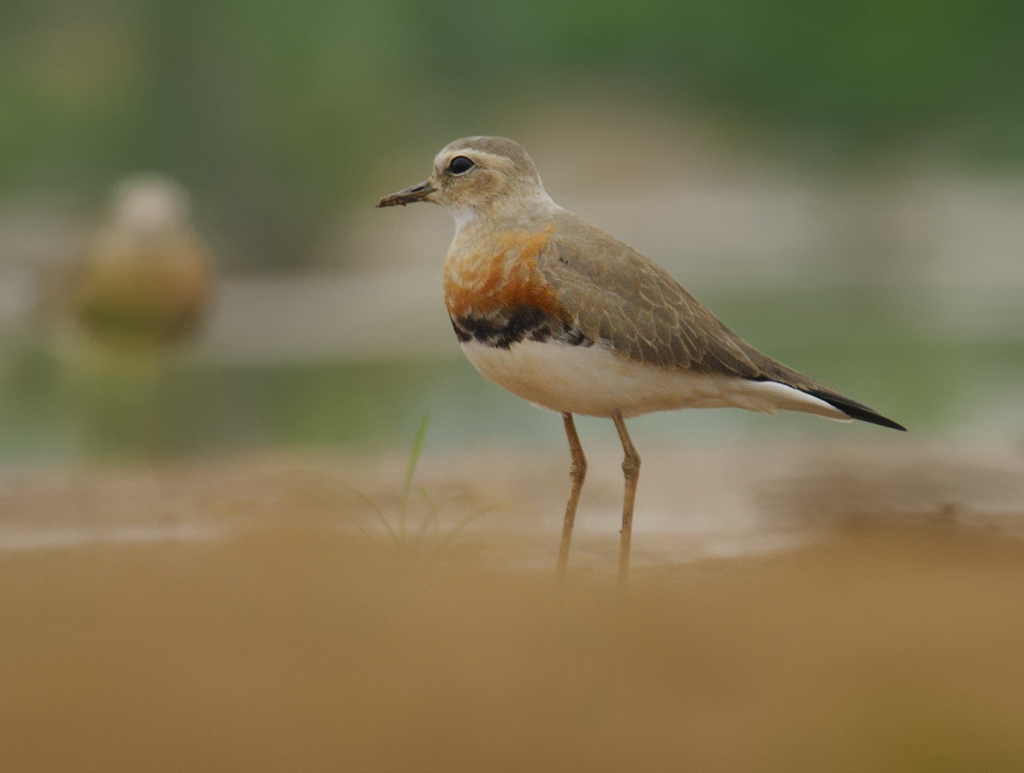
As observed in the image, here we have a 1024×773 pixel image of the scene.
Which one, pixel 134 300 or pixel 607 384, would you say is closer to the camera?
pixel 607 384

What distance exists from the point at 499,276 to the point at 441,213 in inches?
427

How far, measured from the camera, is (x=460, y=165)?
305cm

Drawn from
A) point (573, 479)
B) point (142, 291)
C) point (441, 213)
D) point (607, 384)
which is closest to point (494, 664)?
point (607, 384)

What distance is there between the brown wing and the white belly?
22 millimetres

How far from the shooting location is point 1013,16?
588 inches

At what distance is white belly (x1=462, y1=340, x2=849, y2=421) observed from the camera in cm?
280

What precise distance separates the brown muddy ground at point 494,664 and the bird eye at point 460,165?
728 millimetres

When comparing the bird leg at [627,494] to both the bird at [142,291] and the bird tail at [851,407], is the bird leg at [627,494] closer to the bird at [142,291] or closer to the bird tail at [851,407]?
the bird tail at [851,407]

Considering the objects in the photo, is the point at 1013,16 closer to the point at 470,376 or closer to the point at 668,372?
the point at 470,376

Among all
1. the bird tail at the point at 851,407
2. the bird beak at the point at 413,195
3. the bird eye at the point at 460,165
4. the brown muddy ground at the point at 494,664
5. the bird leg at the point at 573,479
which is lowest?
the brown muddy ground at the point at 494,664

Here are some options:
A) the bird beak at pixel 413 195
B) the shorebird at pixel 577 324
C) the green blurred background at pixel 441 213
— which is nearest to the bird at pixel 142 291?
the green blurred background at pixel 441 213

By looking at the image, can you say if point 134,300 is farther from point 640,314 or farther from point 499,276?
point 640,314

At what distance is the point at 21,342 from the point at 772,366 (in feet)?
23.8

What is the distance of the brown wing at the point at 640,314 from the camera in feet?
9.24
